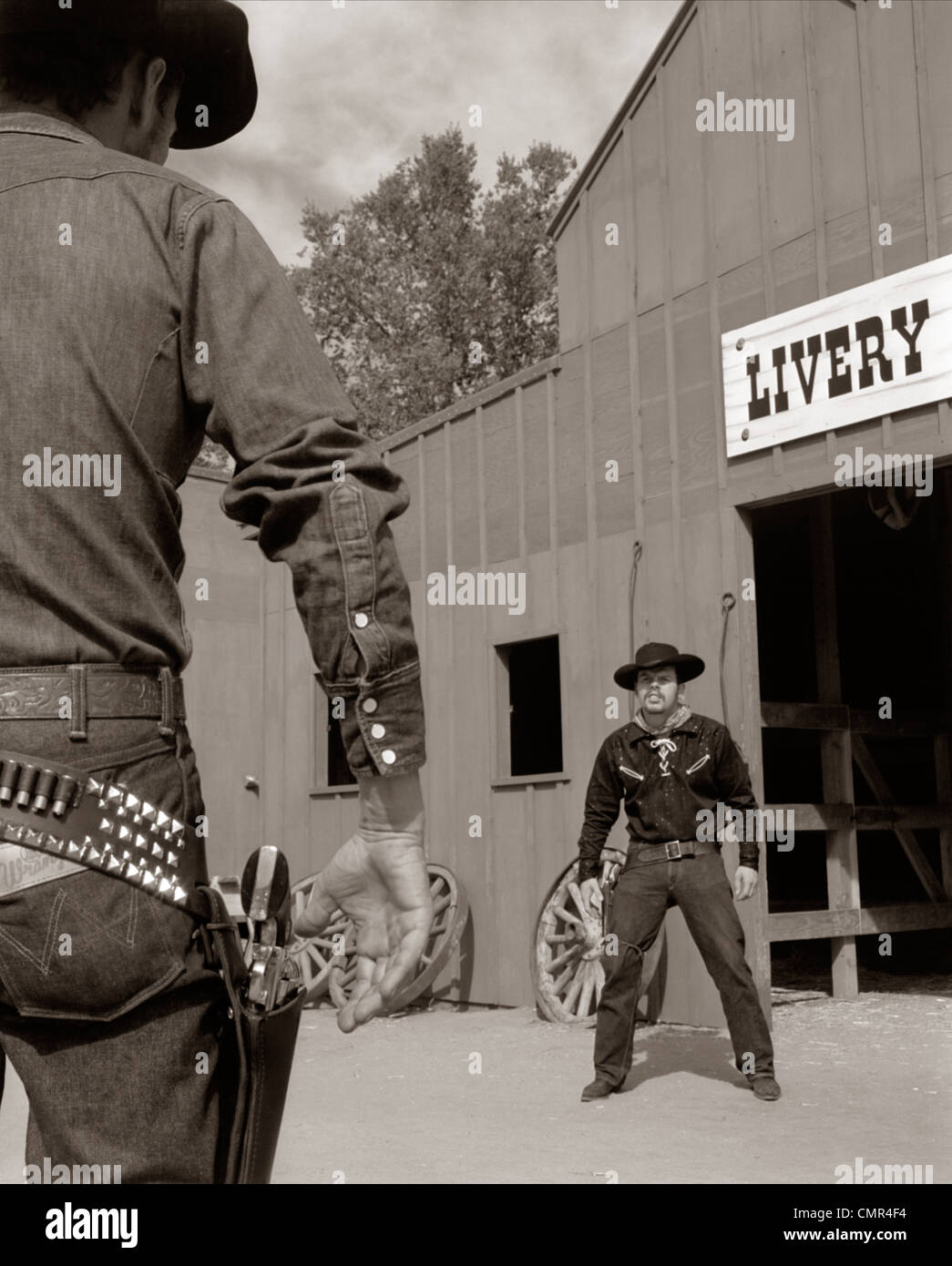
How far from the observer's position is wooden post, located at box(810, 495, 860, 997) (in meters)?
9.55

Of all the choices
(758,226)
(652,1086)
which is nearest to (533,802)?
(652,1086)

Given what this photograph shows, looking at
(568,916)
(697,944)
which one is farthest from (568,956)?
(697,944)

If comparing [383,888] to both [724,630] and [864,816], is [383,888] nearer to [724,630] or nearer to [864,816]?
[724,630]

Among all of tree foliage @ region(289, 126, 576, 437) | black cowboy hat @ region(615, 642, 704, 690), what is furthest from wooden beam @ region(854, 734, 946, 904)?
tree foliage @ region(289, 126, 576, 437)

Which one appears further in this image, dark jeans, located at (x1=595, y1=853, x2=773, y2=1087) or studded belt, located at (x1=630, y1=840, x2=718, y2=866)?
studded belt, located at (x1=630, y1=840, x2=718, y2=866)

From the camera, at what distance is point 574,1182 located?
4863 mm

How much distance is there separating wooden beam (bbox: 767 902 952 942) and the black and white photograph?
33 millimetres

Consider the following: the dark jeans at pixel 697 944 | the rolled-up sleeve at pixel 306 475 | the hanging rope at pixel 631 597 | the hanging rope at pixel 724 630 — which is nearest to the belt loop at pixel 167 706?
the rolled-up sleeve at pixel 306 475

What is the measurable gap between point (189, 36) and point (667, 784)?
5202 mm

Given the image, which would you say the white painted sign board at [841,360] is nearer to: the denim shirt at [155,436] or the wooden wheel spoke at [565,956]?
the wooden wheel spoke at [565,956]

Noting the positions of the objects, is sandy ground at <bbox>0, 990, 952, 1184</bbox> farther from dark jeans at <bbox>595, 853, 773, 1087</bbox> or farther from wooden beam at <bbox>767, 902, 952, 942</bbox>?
wooden beam at <bbox>767, 902, 952, 942</bbox>

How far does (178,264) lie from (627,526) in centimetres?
771

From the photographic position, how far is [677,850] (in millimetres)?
6625

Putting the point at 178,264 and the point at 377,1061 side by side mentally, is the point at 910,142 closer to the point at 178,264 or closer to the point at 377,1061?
the point at 377,1061
